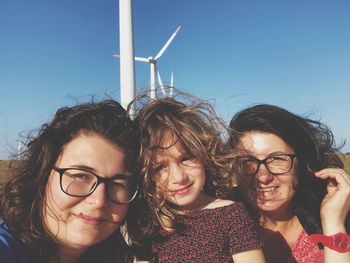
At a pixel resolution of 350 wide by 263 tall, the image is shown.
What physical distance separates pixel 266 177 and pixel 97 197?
5.82ft

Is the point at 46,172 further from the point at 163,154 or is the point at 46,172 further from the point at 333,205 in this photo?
the point at 333,205

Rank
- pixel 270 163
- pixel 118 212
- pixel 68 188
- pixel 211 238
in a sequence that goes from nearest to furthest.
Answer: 1. pixel 68 188
2. pixel 118 212
3. pixel 211 238
4. pixel 270 163

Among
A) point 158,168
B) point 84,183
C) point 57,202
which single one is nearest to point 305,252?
point 158,168

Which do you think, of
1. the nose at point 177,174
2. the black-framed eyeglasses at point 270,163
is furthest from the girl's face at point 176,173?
the black-framed eyeglasses at point 270,163

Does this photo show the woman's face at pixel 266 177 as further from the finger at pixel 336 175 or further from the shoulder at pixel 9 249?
the shoulder at pixel 9 249

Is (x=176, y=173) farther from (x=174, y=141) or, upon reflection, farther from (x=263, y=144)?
(x=263, y=144)

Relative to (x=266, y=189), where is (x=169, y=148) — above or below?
above

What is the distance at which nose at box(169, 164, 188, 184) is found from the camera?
2.72 meters

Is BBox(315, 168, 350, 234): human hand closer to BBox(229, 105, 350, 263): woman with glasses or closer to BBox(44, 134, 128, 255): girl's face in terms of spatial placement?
BBox(229, 105, 350, 263): woman with glasses

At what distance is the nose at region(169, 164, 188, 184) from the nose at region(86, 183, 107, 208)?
27.8 inches

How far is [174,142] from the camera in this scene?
2.87 m

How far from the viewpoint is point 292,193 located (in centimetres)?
341

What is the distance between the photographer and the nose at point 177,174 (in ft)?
8.94

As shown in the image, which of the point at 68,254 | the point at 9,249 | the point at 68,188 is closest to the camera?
the point at 9,249
